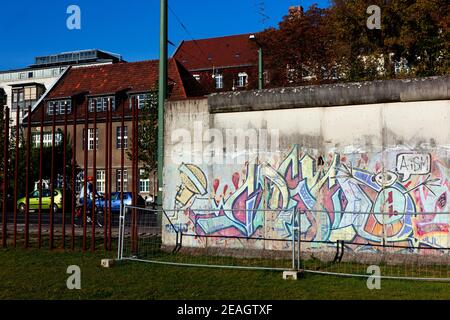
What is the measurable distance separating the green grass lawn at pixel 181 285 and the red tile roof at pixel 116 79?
124 ft

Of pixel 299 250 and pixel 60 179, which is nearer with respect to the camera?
pixel 299 250

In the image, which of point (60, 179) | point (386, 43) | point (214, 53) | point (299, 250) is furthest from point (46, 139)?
point (299, 250)

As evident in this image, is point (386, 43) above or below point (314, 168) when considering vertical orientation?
above

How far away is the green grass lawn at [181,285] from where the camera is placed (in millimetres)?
7758

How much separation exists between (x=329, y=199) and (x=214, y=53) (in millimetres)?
64935

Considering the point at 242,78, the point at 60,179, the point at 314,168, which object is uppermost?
the point at 242,78

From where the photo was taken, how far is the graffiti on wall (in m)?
10.1

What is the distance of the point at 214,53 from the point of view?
74.0m

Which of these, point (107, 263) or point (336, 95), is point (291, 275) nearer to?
point (107, 263)

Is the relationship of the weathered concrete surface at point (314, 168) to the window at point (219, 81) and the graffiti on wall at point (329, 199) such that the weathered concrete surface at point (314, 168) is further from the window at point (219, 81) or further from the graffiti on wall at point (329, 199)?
the window at point (219, 81)

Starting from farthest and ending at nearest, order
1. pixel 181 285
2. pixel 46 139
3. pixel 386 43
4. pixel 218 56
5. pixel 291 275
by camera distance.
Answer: pixel 218 56
pixel 46 139
pixel 386 43
pixel 291 275
pixel 181 285

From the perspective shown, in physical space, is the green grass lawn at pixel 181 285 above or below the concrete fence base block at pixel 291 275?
below

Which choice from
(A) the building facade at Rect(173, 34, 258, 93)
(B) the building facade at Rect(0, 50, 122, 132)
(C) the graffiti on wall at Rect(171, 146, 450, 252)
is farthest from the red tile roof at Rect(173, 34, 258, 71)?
(C) the graffiti on wall at Rect(171, 146, 450, 252)

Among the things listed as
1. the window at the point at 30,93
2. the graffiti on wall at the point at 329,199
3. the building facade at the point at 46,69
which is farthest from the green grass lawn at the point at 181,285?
the building facade at the point at 46,69
